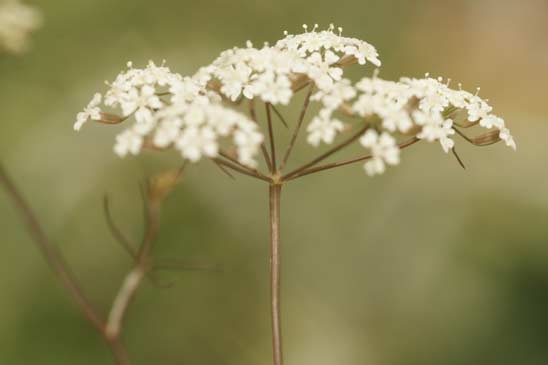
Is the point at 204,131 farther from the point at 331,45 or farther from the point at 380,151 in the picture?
the point at 331,45

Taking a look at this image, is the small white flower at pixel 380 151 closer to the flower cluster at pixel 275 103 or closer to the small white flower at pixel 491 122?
the flower cluster at pixel 275 103

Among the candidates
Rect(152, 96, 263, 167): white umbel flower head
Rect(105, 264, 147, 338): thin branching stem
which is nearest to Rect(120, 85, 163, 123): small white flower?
Rect(152, 96, 263, 167): white umbel flower head

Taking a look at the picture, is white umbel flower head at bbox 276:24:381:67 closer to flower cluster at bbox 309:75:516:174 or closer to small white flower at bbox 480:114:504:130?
flower cluster at bbox 309:75:516:174

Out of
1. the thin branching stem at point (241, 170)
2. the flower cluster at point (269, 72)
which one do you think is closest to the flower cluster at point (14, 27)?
the flower cluster at point (269, 72)

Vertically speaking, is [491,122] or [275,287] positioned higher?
[491,122]

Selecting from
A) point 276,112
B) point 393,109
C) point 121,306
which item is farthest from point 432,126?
point 121,306

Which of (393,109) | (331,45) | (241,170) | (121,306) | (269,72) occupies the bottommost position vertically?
(121,306)
